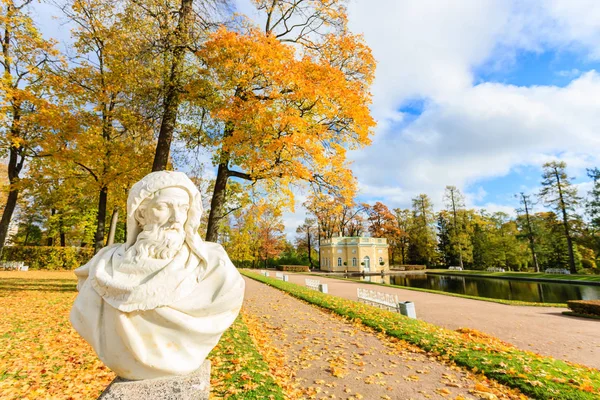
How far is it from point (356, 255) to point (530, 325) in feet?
115

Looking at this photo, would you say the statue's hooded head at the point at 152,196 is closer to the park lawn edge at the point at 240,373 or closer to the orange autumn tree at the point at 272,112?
the park lawn edge at the point at 240,373

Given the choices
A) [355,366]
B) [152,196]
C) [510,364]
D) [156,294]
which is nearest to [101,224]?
[355,366]

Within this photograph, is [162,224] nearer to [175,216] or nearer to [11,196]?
[175,216]

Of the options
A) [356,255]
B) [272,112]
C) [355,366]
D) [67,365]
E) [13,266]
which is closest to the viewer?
[67,365]

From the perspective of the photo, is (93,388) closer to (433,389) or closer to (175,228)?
(175,228)

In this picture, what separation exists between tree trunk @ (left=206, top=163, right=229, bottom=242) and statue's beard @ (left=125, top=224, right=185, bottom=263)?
24.1 feet

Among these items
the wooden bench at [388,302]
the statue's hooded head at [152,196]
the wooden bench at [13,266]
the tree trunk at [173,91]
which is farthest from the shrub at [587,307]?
the wooden bench at [13,266]

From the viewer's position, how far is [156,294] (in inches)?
78.0

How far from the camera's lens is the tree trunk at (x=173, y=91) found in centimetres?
870

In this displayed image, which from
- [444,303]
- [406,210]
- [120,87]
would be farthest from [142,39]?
[406,210]

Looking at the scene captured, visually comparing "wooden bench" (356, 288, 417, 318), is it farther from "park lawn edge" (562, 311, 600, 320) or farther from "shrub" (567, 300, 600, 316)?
"shrub" (567, 300, 600, 316)

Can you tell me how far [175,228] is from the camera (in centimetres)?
225

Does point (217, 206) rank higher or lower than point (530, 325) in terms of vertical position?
higher

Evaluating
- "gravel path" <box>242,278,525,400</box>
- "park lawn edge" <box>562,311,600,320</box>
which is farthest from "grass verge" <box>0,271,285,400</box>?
"park lawn edge" <box>562,311,600,320</box>
